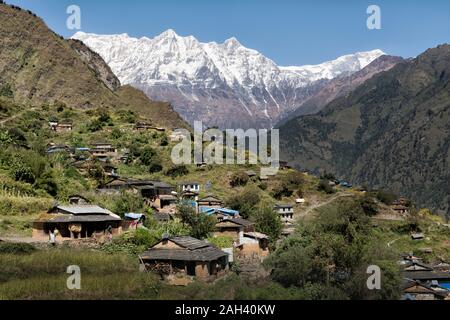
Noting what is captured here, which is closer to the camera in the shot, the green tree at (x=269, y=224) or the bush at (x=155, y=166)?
the green tree at (x=269, y=224)

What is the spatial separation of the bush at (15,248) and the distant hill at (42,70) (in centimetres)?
9800

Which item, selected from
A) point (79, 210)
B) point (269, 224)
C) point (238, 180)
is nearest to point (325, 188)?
point (238, 180)

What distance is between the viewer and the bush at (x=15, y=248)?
2966 cm

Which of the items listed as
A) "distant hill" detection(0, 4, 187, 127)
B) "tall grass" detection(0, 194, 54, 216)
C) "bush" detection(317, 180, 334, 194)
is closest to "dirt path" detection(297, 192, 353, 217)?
"bush" detection(317, 180, 334, 194)

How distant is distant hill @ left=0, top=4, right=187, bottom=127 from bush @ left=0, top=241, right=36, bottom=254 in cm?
9800

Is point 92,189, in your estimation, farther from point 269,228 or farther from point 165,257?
point 165,257

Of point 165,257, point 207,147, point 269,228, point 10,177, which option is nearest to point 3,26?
point 207,147

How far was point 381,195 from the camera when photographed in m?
89.1

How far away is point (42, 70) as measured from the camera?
132875 mm

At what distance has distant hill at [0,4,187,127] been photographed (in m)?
129

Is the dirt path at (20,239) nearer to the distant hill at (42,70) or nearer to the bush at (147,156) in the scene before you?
the bush at (147,156)

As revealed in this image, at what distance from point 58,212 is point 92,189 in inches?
704

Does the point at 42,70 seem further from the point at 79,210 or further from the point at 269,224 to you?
the point at 79,210

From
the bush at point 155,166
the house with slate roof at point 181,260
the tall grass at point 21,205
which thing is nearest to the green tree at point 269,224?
the house with slate roof at point 181,260
